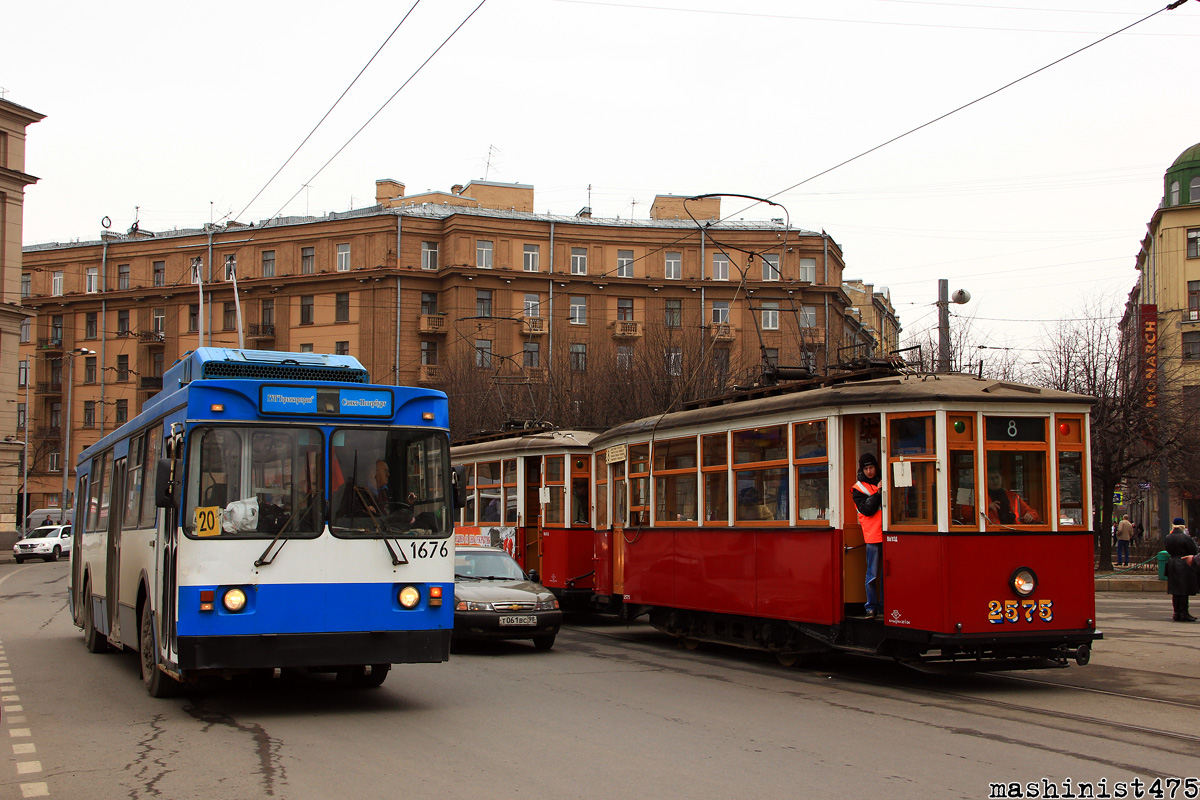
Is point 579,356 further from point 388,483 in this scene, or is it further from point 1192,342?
point 388,483

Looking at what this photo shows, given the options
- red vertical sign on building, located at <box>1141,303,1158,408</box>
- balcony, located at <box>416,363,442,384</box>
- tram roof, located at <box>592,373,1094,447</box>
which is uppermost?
balcony, located at <box>416,363,442,384</box>

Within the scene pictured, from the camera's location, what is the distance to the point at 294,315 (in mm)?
59000

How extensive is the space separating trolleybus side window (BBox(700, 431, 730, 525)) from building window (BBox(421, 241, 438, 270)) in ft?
147

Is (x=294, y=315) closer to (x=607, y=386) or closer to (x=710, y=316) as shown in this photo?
(x=710, y=316)

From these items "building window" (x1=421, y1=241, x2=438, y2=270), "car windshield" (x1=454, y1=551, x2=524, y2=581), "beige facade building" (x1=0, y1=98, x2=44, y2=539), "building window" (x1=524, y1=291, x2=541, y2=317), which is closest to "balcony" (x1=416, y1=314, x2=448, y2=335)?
"building window" (x1=421, y1=241, x2=438, y2=270)

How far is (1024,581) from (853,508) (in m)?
1.81

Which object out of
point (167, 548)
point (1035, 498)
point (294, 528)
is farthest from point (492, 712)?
point (1035, 498)

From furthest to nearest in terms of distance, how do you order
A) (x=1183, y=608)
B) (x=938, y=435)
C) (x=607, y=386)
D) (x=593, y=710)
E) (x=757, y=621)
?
(x=607, y=386) < (x=1183, y=608) < (x=757, y=621) < (x=938, y=435) < (x=593, y=710)

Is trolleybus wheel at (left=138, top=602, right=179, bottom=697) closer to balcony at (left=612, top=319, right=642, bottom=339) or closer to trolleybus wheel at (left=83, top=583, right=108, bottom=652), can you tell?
trolleybus wheel at (left=83, top=583, right=108, bottom=652)

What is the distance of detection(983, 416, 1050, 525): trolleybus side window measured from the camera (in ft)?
37.0

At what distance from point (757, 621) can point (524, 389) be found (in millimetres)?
29435

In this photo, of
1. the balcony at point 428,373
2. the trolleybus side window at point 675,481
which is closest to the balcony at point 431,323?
the balcony at point 428,373

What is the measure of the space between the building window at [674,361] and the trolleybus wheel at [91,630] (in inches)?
1019

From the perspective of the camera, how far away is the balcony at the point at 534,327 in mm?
54562
